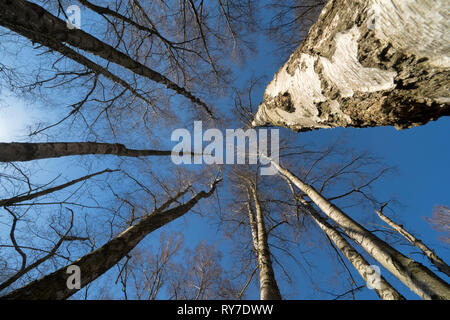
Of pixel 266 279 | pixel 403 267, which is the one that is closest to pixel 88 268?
pixel 266 279

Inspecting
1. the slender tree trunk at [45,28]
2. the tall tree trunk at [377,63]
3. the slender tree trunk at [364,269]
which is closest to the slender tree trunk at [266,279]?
the slender tree trunk at [364,269]

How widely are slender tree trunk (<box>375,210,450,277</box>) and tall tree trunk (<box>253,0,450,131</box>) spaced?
587 cm

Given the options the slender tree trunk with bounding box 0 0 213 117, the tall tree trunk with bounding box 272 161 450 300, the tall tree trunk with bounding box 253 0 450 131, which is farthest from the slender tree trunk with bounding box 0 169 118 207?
the tall tree trunk with bounding box 272 161 450 300

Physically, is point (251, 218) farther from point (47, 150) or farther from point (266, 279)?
point (47, 150)

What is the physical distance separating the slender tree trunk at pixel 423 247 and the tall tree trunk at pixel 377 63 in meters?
5.87

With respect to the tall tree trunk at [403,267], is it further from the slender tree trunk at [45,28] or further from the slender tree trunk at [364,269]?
the slender tree trunk at [45,28]

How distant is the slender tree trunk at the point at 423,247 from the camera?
4188 millimetres

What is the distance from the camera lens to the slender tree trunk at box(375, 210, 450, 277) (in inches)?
165

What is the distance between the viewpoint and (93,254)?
6.00 feet

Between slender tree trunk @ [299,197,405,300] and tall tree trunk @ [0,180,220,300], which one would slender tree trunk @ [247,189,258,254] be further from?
tall tree trunk @ [0,180,220,300]
